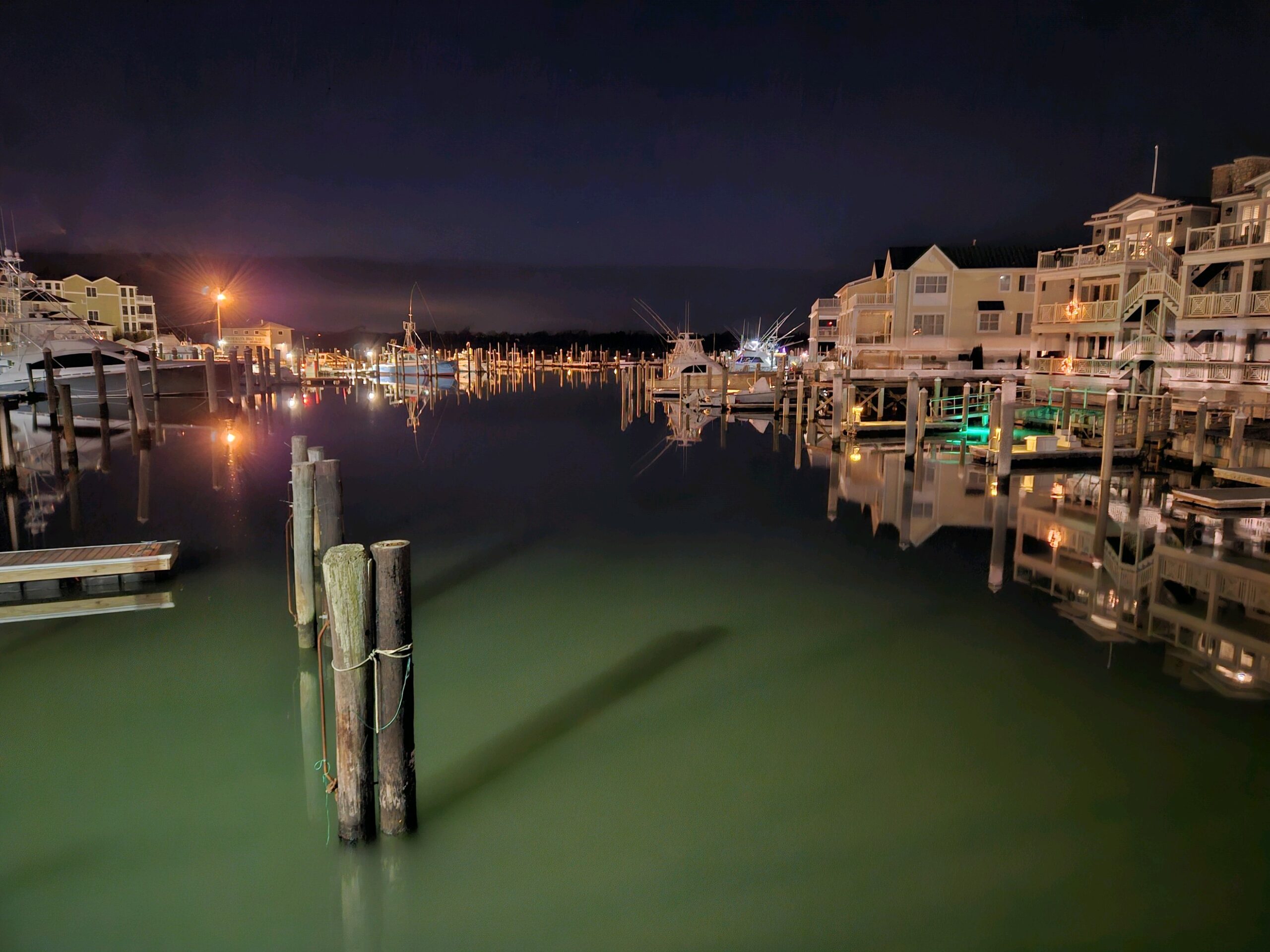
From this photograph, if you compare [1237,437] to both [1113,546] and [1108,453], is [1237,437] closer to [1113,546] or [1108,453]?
[1108,453]

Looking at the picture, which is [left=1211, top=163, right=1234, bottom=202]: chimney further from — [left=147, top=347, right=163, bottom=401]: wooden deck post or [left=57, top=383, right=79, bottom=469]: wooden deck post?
[left=147, top=347, right=163, bottom=401]: wooden deck post

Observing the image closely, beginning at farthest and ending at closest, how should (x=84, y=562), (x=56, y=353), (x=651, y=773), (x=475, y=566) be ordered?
(x=56, y=353) < (x=475, y=566) < (x=84, y=562) < (x=651, y=773)

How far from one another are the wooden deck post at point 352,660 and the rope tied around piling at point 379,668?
0.04 ft

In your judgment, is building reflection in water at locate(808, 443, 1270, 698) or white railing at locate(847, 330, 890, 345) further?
white railing at locate(847, 330, 890, 345)

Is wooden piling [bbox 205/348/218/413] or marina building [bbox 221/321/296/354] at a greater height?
marina building [bbox 221/321/296/354]

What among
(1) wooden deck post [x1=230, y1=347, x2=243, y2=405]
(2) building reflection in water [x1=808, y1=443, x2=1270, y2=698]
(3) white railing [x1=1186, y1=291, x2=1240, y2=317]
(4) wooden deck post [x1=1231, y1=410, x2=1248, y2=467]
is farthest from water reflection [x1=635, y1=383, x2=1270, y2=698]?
(1) wooden deck post [x1=230, y1=347, x2=243, y2=405]

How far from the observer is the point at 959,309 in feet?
161

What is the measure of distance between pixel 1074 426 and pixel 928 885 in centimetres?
3030

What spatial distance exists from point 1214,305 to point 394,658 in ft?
122

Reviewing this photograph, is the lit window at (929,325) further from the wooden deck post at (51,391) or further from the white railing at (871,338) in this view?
the wooden deck post at (51,391)

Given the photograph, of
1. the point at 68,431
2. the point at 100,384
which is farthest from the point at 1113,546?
the point at 100,384

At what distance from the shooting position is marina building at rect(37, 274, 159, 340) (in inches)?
3428

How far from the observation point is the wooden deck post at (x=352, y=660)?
5.45 m

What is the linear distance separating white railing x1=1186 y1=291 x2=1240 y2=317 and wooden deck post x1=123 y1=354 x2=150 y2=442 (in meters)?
41.5
